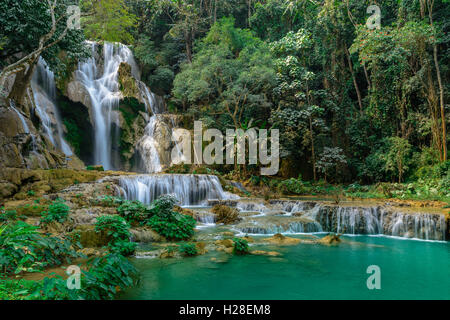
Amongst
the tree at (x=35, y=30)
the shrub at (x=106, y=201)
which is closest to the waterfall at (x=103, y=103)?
the tree at (x=35, y=30)

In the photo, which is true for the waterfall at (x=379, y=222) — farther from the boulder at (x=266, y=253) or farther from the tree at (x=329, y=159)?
the tree at (x=329, y=159)

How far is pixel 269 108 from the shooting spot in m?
19.4

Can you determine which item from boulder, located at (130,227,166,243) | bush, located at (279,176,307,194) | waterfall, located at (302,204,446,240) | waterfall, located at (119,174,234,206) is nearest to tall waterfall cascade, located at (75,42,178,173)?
waterfall, located at (119,174,234,206)

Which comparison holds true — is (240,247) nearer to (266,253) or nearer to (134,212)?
(266,253)

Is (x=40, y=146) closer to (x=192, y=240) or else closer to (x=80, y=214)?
(x=80, y=214)

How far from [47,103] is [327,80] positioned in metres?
17.7

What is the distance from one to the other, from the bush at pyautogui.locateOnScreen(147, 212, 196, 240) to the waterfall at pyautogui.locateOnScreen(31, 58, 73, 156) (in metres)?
11.1

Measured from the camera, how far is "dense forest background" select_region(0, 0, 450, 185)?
1352 cm

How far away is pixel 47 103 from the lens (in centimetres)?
1599

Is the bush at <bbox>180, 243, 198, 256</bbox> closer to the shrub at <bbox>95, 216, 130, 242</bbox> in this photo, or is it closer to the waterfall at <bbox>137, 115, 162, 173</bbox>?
the shrub at <bbox>95, 216, 130, 242</bbox>

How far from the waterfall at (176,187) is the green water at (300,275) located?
20.9 feet

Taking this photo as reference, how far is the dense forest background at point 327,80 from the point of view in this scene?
13.5m
